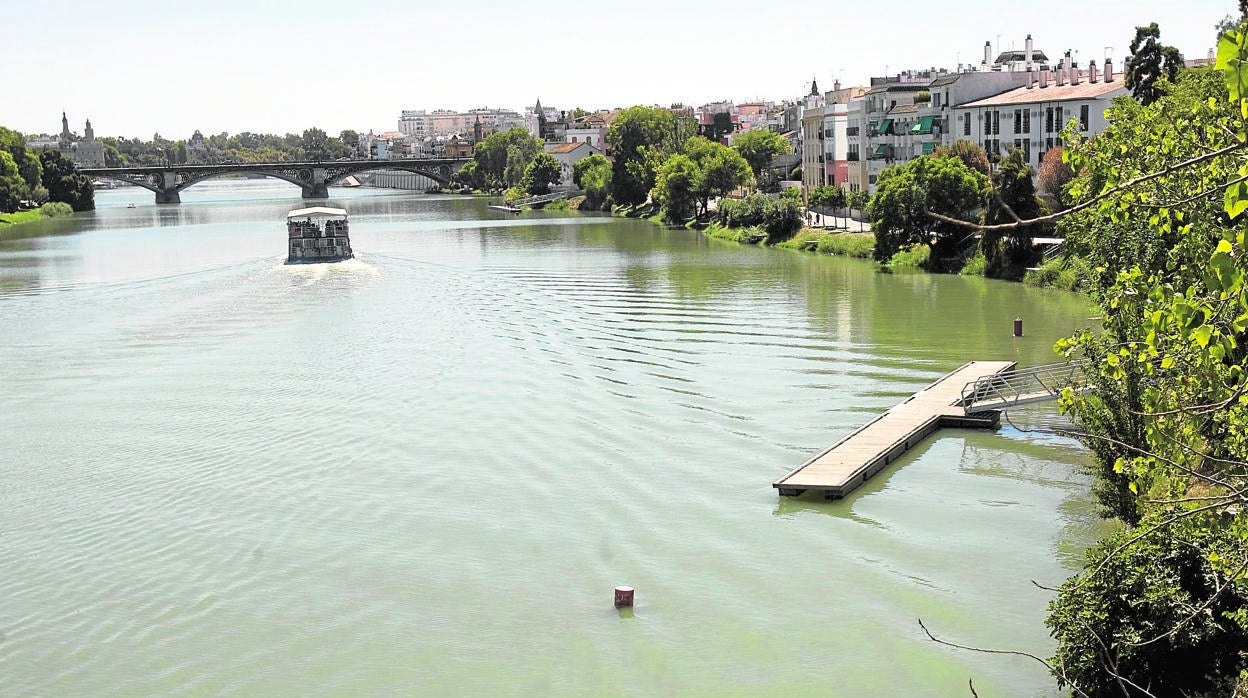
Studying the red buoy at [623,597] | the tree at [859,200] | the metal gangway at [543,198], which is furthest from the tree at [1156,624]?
the metal gangway at [543,198]

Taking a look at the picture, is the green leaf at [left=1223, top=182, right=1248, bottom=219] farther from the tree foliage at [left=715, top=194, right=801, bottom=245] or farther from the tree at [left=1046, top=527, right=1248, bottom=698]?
the tree foliage at [left=715, top=194, right=801, bottom=245]

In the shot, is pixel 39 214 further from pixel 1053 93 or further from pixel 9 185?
pixel 1053 93

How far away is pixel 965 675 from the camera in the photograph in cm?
1368

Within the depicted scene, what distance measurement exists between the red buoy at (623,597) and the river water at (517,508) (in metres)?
0.15

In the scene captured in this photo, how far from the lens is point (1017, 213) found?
44469mm

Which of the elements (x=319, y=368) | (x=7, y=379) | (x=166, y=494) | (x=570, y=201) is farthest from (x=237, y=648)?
(x=570, y=201)

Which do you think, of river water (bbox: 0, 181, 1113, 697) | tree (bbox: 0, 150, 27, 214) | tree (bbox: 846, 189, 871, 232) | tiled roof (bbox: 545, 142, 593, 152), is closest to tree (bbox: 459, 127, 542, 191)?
tiled roof (bbox: 545, 142, 593, 152)

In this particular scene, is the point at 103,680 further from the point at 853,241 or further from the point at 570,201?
the point at 570,201

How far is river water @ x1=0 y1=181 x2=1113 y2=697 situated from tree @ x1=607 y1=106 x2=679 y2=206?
52604 millimetres

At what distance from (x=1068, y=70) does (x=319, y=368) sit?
38673mm

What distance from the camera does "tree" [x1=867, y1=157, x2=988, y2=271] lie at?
47.3 meters

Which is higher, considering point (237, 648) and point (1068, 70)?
point (1068, 70)

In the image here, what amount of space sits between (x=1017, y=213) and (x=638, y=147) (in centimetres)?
5327

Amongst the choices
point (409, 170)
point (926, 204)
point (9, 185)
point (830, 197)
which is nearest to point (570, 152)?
point (409, 170)
